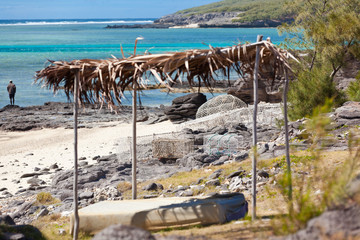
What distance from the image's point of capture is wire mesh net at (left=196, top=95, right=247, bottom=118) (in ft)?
Result: 81.9

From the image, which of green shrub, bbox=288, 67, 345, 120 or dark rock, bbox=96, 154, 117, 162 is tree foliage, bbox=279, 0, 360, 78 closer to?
green shrub, bbox=288, 67, 345, 120

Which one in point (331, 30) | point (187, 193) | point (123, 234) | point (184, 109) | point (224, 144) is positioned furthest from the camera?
point (184, 109)

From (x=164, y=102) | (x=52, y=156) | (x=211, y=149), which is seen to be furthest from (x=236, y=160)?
(x=164, y=102)

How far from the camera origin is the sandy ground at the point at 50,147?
17.9 meters

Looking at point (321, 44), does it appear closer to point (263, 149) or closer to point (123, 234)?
point (263, 149)

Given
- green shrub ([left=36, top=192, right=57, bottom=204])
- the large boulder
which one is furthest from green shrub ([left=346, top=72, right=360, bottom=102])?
green shrub ([left=36, top=192, right=57, bottom=204])

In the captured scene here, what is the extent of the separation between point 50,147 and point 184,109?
8.77m

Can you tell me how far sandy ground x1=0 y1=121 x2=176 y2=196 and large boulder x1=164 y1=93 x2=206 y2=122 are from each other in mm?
646

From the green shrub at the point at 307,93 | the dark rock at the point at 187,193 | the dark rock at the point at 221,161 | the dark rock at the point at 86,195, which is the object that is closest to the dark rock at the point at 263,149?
the dark rock at the point at 221,161

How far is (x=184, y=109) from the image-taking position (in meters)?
28.1

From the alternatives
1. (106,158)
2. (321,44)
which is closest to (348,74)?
(321,44)

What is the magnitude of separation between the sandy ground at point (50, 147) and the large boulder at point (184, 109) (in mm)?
646

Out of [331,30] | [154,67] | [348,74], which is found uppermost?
[331,30]

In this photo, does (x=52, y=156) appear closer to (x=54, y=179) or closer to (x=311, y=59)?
(x=54, y=179)
